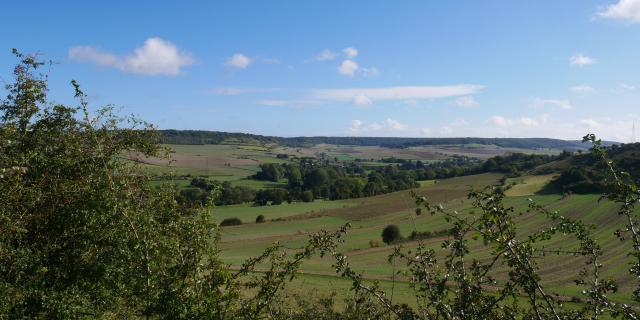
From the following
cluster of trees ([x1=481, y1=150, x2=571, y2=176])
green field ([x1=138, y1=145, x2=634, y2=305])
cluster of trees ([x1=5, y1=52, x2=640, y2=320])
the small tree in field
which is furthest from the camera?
cluster of trees ([x1=481, y1=150, x2=571, y2=176])

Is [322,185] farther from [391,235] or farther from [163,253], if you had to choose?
[163,253]

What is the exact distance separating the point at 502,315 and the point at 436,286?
0.81m

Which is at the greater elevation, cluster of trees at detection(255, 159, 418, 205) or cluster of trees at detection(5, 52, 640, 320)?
cluster of trees at detection(5, 52, 640, 320)

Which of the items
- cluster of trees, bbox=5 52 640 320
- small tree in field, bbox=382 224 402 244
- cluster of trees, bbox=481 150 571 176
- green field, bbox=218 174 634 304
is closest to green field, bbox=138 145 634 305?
green field, bbox=218 174 634 304

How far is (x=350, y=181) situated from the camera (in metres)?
106

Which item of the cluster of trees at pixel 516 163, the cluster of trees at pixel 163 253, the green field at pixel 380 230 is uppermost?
the cluster of trees at pixel 163 253

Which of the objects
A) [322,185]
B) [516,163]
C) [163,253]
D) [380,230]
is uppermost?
[163,253]

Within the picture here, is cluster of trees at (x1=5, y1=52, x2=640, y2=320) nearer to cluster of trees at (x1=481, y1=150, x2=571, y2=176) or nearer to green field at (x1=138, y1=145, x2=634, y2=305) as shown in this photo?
green field at (x1=138, y1=145, x2=634, y2=305)

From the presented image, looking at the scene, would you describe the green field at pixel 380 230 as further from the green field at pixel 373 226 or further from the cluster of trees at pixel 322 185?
the cluster of trees at pixel 322 185

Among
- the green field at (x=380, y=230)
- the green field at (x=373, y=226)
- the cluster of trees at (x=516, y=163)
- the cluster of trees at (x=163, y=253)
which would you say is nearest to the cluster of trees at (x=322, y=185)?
the green field at (x=373, y=226)

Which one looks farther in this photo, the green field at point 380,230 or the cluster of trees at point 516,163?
the cluster of trees at point 516,163

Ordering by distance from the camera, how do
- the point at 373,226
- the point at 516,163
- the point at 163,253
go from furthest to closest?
the point at 516,163, the point at 373,226, the point at 163,253

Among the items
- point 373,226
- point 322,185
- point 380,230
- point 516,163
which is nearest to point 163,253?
point 380,230

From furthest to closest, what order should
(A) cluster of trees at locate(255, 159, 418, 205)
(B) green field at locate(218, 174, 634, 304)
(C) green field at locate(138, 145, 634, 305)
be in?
(A) cluster of trees at locate(255, 159, 418, 205) → (B) green field at locate(218, 174, 634, 304) → (C) green field at locate(138, 145, 634, 305)
